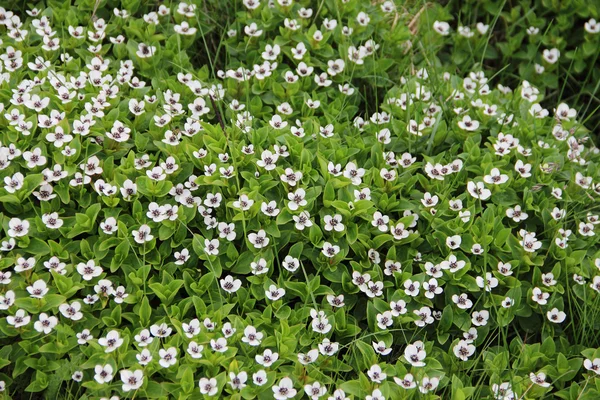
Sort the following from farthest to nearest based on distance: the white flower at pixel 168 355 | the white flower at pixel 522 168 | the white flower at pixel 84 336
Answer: the white flower at pixel 522 168 < the white flower at pixel 84 336 < the white flower at pixel 168 355

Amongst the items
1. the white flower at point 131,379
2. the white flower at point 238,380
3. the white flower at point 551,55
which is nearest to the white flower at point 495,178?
the white flower at point 551,55

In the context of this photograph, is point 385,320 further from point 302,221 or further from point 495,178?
point 495,178

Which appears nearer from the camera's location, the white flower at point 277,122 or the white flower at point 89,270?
the white flower at point 89,270

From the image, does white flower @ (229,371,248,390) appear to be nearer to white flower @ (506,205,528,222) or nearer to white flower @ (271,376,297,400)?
white flower @ (271,376,297,400)

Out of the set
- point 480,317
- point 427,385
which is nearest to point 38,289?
point 427,385

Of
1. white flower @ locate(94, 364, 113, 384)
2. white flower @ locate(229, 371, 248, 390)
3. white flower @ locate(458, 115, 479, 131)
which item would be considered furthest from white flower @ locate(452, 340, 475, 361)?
white flower @ locate(94, 364, 113, 384)

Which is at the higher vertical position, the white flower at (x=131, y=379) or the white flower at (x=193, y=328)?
the white flower at (x=193, y=328)

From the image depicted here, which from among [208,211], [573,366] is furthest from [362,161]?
[573,366]

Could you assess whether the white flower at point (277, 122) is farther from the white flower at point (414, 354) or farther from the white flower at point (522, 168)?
the white flower at point (414, 354)
